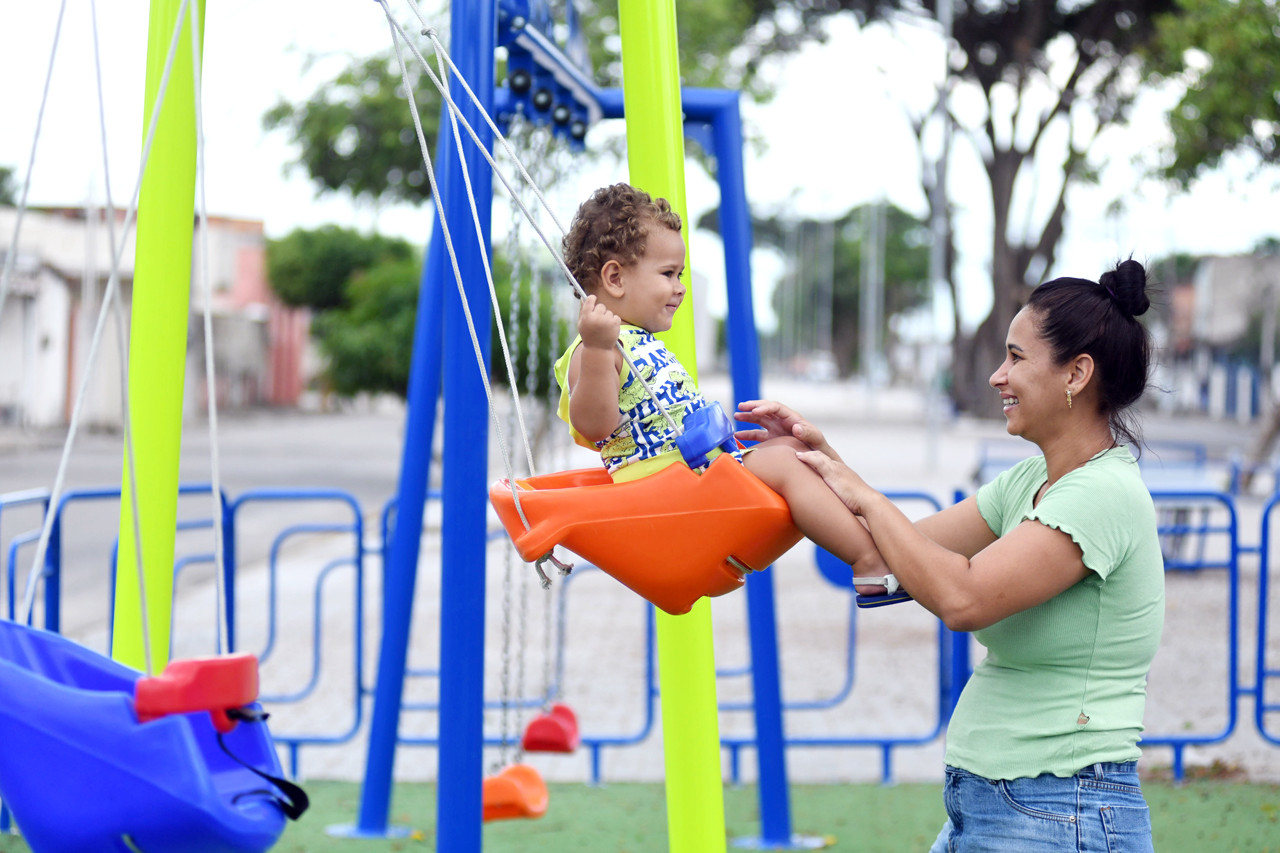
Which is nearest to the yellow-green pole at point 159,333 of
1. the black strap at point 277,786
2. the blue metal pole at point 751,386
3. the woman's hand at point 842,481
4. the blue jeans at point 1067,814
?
the black strap at point 277,786

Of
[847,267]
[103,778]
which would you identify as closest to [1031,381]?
[103,778]

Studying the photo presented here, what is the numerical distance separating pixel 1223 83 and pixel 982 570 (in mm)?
11129

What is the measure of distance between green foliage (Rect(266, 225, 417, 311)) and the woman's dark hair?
39065mm

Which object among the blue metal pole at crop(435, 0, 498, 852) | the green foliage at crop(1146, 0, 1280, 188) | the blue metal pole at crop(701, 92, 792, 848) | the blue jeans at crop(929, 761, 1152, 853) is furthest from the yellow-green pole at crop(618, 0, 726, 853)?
the green foliage at crop(1146, 0, 1280, 188)

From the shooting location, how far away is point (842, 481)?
209 cm

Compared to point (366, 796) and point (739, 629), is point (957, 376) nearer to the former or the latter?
point (739, 629)

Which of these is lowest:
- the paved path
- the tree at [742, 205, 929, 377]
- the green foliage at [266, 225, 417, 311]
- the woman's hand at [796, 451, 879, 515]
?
the paved path

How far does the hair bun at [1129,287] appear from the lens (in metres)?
2.03

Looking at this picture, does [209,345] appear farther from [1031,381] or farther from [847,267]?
[847,267]

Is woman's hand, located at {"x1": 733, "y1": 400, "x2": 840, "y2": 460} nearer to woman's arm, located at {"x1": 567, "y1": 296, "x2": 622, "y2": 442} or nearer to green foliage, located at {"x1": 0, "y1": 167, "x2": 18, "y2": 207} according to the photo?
woman's arm, located at {"x1": 567, "y1": 296, "x2": 622, "y2": 442}

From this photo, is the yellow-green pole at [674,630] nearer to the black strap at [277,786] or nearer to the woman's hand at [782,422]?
the woman's hand at [782,422]

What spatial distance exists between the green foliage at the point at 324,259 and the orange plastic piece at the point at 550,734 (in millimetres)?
37036

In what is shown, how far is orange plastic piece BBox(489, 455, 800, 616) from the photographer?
6.90 feet

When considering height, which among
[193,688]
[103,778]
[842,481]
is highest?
[842,481]
